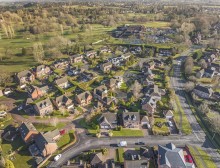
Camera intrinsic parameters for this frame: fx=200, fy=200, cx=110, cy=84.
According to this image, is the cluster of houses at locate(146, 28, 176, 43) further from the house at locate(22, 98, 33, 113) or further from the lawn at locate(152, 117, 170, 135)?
the house at locate(22, 98, 33, 113)

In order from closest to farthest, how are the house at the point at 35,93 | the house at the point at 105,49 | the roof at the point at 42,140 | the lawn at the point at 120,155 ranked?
1. the lawn at the point at 120,155
2. the roof at the point at 42,140
3. the house at the point at 35,93
4. the house at the point at 105,49

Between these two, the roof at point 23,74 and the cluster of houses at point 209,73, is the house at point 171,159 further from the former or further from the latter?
the roof at point 23,74

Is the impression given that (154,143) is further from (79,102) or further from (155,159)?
(79,102)

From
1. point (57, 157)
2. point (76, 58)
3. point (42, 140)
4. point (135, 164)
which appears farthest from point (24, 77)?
point (135, 164)

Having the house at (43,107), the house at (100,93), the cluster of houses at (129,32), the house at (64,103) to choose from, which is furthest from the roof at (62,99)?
the cluster of houses at (129,32)

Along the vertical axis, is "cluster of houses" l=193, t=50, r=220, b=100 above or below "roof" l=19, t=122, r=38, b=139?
above

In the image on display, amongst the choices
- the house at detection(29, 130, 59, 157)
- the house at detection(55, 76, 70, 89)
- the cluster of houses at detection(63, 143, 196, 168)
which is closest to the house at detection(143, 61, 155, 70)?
the house at detection(55, 76, 70, 89)

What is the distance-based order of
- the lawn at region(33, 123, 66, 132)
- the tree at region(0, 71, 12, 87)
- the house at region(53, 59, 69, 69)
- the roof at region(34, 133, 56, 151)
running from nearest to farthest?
the roof at region(34, 133, 56, 151), the lawn at region(33, 123, 66, 132), the tree at region(0, 71, 12, 87), the house at region(53, 59, 69, 69)
